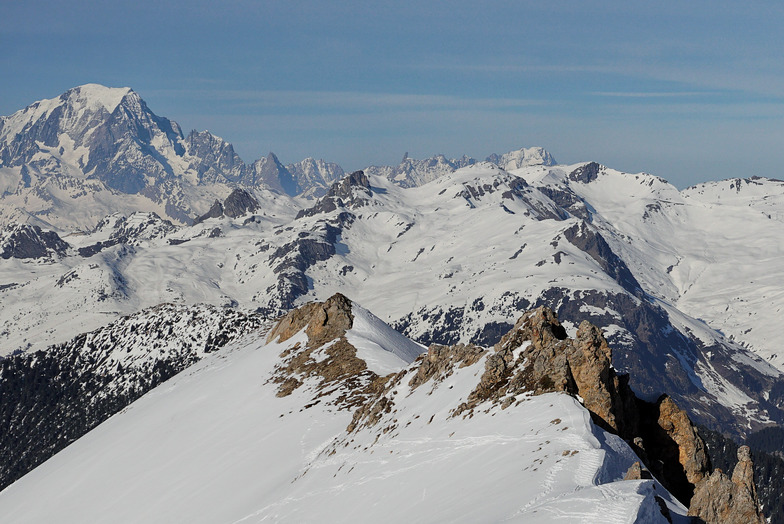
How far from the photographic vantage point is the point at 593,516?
30.2 metres

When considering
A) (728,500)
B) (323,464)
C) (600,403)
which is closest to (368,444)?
(323,464)

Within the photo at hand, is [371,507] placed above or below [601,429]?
below

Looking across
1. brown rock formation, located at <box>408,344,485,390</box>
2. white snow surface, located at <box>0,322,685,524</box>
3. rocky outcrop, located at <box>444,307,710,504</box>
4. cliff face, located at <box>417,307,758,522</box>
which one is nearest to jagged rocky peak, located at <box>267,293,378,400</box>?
white snow surface, located at <box>0,322,685,524</box>

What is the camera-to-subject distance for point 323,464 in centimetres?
6341

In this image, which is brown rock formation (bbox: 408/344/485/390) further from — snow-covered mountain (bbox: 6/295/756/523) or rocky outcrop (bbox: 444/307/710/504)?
rocky outcrop (bbox: 444/307/710/504)

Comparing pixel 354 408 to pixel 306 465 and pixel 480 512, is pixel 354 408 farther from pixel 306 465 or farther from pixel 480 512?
pixel 480 512

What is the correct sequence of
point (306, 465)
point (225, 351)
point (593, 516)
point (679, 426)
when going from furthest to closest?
point (225, 351) → point (306, 465) → point (679, 426) → point (593, 516)

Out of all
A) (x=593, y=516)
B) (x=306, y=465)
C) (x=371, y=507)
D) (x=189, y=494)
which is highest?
(x=593, y=516)

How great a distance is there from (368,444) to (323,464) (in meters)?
5.87

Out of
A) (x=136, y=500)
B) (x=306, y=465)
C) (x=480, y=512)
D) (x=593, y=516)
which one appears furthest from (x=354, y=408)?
(x=593, y=516)

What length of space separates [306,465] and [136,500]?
21.5 m

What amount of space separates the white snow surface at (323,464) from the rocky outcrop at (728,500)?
3.81ft

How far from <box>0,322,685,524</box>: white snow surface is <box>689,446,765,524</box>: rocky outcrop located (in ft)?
3.81

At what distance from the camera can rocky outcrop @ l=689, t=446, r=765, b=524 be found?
3662 centimetres
